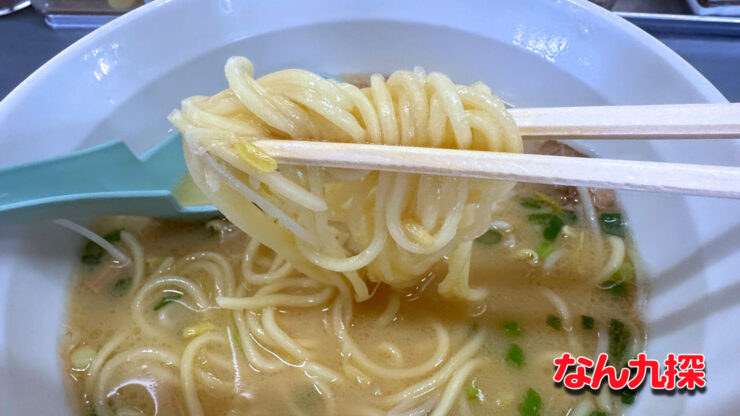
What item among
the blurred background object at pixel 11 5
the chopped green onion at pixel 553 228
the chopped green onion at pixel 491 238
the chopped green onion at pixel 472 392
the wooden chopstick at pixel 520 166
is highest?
the wooden chopstick at pixel 520 166

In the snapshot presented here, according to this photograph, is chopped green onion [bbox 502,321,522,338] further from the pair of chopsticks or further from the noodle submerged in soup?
the pair of chopsticks

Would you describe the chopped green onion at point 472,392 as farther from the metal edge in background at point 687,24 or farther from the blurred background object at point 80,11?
the blurred background object at point 80,11

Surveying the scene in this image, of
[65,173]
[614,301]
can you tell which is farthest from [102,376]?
[614,301]

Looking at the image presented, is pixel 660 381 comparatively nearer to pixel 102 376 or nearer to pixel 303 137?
pixel 303 137

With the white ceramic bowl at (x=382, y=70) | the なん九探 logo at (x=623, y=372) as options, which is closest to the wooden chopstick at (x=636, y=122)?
the white ceramic bowl at (x=382, y=70)

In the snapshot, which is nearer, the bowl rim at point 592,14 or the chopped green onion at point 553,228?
the bowl rim at point 592,14

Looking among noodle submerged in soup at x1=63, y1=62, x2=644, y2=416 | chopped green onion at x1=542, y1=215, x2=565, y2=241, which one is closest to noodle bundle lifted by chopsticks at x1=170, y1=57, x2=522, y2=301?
noodle submerged in soup at x1=63, y1=62, x2=644, y2=416

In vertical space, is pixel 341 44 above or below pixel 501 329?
above
